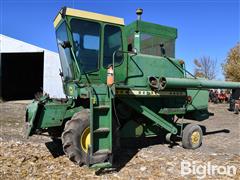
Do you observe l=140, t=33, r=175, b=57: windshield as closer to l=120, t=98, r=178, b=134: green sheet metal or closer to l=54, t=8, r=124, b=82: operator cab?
l=54, t=8, r=124, b=82: operator cab

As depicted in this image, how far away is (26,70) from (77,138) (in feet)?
90.5

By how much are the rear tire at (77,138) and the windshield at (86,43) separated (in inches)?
48.6

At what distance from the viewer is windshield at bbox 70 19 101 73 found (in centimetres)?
650

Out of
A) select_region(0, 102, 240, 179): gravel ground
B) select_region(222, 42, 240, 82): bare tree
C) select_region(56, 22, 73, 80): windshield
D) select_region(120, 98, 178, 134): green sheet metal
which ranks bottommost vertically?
select_region(0, 102, 240, 179): gravel ground

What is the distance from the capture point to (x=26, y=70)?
3161cm

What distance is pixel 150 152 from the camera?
7.18 metres

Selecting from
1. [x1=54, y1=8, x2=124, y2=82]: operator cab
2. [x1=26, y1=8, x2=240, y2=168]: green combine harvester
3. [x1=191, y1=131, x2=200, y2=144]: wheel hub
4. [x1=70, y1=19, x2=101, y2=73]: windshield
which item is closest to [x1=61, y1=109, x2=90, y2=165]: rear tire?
[x1=26, y1=8, x2=240, y2=168]: green combine harvester

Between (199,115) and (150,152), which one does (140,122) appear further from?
(199,115)

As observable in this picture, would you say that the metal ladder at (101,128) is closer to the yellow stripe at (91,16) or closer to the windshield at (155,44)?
the yellow stripe at (91,16)

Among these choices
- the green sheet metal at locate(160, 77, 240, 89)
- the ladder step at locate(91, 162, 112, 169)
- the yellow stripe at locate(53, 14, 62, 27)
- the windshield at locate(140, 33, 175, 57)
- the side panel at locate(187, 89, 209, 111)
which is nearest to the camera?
the ladder step at locate(91, 162, 112, 169)

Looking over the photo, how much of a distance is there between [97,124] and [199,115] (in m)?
4.24

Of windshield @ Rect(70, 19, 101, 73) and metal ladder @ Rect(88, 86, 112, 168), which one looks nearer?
metal ladder @ Rect(88, 86, 112, 168)

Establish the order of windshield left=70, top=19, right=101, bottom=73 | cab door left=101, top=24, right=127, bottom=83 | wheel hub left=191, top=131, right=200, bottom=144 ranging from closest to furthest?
windshield left=70, top=19, right=101, bottom=73, cab door left=101, top=24, right=127, bottom=83, wheel hub left=191, top=131, right=200, bottom=144

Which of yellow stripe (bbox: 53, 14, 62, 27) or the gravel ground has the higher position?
yellow stripe (bbox: 53, 14, 62, 27)
